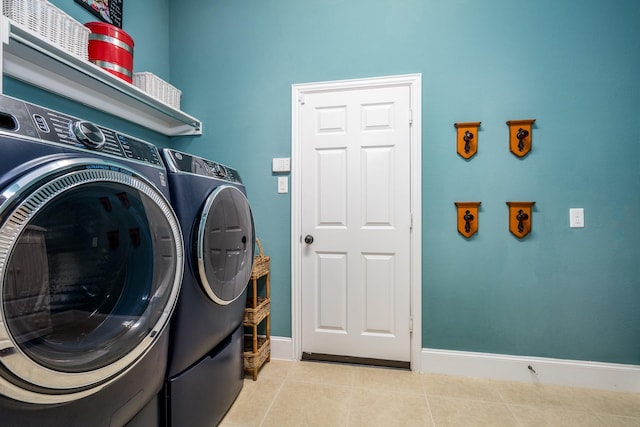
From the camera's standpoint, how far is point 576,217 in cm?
166

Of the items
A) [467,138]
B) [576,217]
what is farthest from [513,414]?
[467,138]

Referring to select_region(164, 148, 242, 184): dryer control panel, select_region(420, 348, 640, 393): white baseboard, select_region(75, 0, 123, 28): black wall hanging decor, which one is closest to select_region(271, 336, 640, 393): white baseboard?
select_region(420, 348, 640, 393): white baseboard

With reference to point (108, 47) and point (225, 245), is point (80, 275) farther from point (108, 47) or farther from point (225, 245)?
point (108, 47)

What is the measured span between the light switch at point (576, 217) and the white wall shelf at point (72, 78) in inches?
99.6

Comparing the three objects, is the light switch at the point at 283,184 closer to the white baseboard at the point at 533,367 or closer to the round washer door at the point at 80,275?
the round washer door at the point at 80,275

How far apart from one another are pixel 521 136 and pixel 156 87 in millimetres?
2256

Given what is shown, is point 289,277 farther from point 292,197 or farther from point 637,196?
point 637,196

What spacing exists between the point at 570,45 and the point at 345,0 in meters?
1.42

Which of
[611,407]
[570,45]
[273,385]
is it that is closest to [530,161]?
[570,45]

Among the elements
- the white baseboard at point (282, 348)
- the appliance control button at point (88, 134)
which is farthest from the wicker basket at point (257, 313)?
the appliance control button at point (88, 134)

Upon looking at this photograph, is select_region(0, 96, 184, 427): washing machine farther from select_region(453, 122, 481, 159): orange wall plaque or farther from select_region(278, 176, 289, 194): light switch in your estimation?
select_region(453, 122, 481, 159): orange wall plaque

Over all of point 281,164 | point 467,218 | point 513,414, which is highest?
point 281,164

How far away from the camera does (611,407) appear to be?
146 cm

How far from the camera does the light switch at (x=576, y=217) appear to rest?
1.66 metres
